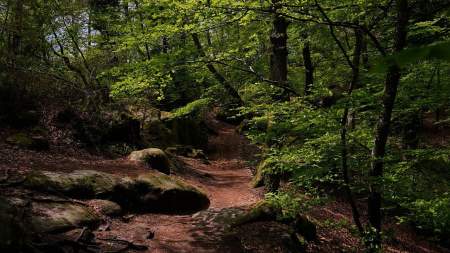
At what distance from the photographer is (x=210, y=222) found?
34.9ft

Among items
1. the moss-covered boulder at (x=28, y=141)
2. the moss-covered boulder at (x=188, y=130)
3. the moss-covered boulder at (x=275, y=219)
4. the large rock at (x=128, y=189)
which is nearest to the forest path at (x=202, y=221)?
the large rock at (x=128, y=189)

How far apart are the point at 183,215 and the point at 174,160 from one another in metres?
6.20

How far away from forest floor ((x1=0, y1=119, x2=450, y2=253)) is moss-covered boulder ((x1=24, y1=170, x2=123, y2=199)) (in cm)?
98

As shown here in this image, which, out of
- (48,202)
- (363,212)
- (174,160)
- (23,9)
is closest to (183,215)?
(48,202)

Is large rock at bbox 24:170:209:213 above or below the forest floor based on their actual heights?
above

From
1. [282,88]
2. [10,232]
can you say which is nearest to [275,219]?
[282,88]

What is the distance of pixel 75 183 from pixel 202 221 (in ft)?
11.2

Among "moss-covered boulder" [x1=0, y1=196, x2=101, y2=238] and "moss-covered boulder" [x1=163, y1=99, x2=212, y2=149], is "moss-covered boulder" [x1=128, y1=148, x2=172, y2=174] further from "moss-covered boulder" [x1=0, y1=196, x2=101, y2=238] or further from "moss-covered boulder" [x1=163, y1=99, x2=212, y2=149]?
"moss-covered boulder" [x1=163, y1=99, x2=212, y2=149]

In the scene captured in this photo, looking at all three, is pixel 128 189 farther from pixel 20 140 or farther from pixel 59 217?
pixel 20 140

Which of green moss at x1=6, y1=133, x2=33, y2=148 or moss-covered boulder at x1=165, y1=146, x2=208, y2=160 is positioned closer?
green moss at x1=6, y1=133, x2=33, y2=148

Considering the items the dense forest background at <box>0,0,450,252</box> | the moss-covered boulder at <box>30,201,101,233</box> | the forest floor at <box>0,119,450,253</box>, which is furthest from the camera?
the forest floor at <box>0,119,450,253</box>

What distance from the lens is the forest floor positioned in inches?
353

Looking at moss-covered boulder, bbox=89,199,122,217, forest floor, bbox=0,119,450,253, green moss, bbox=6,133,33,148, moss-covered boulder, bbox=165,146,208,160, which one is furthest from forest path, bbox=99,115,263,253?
green moss, bbox=6,133,33,148

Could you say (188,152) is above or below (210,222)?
above
